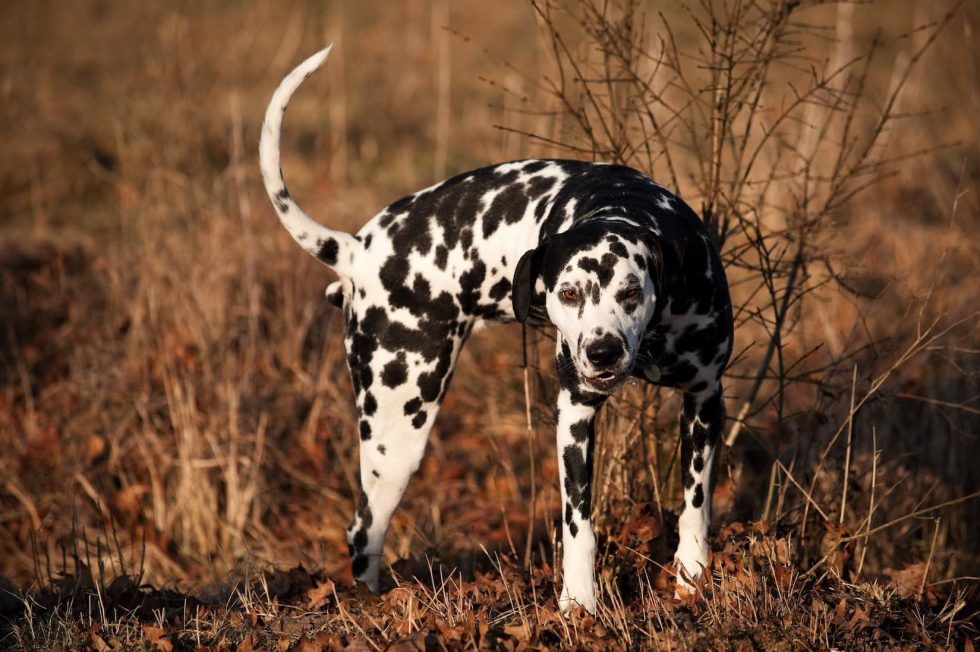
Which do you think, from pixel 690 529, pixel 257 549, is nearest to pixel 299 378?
pixel 257 549

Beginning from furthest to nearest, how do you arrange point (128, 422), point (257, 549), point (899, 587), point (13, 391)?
point (13, 391)
point (128, 422)
point (257, 549)
point (899, 587)

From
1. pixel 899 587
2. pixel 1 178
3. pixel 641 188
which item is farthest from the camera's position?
pixel 1 178

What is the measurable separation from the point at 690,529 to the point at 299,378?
3.52 metres

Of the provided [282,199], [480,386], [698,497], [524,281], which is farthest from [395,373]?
[480,386]

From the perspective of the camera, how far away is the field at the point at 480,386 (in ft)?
12.2

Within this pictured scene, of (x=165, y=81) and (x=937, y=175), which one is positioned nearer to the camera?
(x=165, y=81)

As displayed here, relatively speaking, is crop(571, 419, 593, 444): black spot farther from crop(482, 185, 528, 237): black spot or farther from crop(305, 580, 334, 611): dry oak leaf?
crop(305, 580, 334, 611): dry oak leaf

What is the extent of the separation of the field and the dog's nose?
33.8 inches

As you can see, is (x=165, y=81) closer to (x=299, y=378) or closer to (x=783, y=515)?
(x=299, y=378)

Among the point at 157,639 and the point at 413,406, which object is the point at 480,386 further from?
the point at 157,639

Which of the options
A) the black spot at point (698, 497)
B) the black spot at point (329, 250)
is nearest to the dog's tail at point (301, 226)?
the black spot at point (329, 250)

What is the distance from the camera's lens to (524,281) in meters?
3.20

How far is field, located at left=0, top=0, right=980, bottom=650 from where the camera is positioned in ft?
12.2

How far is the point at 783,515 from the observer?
160 inches
